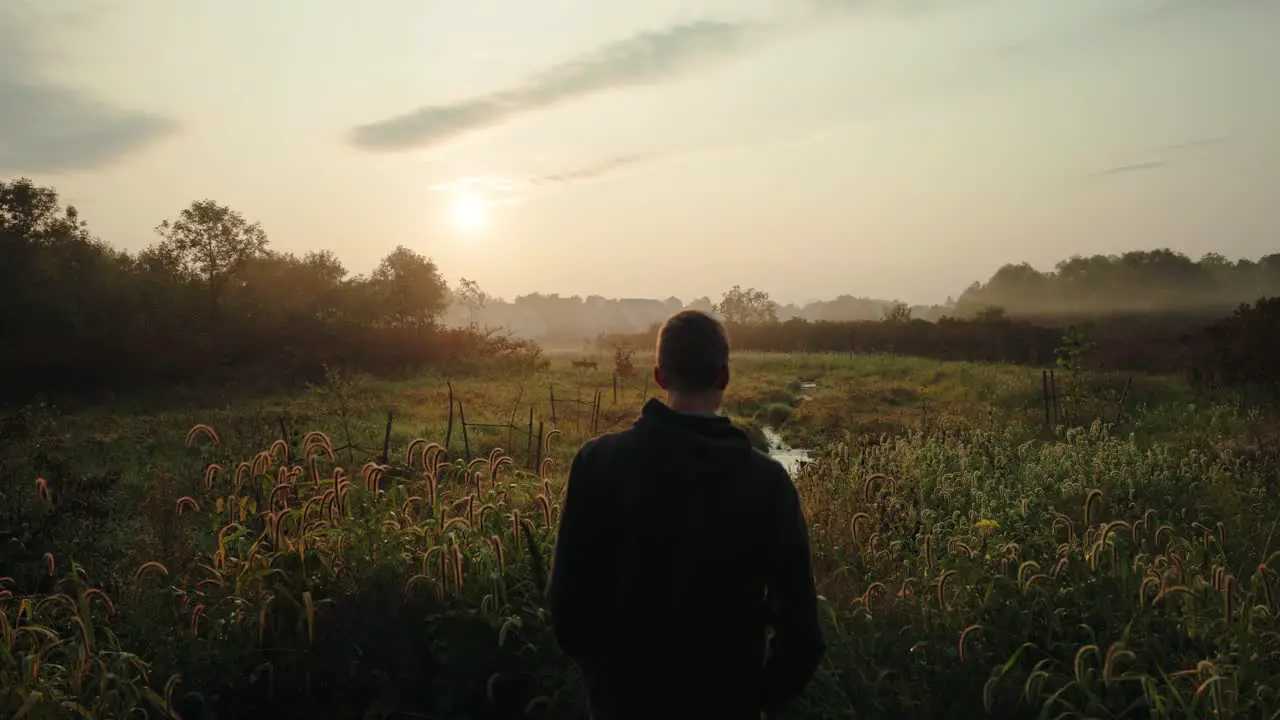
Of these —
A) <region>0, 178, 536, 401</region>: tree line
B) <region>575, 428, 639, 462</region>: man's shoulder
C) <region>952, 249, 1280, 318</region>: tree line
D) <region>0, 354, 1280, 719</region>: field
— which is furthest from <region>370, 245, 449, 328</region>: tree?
<region>952, 249, 1280, 318</region>: tree line

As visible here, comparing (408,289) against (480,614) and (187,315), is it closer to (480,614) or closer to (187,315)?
(187,315)

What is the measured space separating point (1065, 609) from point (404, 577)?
165 inches

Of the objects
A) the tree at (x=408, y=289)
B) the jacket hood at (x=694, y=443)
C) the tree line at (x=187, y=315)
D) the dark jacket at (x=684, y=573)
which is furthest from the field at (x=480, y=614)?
the tree at (x=408, y=289)

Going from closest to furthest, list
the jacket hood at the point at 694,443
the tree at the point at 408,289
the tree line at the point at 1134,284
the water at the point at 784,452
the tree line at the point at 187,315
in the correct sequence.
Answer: the jacket hood at the point at 694,443 → the water at the point at 784,452 → the tree line at the point at 187,315 → the tree at the point at 408,289 → the tree line at the point at 1134,284

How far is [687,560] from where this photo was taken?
2477 millimetres

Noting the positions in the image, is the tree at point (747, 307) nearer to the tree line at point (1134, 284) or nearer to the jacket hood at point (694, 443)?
the tree line at point (1134, 284)

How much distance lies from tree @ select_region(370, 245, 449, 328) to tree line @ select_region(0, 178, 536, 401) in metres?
0.13

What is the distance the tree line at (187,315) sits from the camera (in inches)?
1086

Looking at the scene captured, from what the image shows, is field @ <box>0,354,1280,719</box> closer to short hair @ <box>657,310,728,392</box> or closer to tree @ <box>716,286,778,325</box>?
short hair @ <box>657,310,728,392</box>

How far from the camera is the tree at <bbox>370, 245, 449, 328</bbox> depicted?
A: 47625mm

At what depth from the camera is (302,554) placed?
5086 mm

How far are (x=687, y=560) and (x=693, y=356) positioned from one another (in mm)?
645

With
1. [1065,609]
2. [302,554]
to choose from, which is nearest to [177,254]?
[302,554]

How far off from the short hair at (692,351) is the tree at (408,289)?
45626mm
